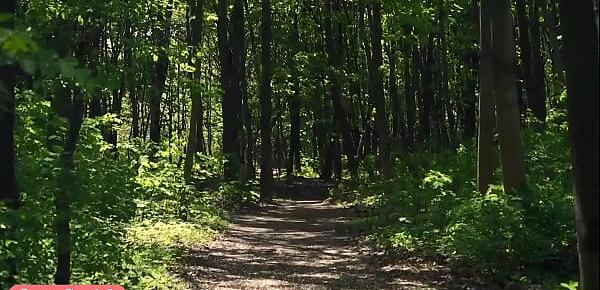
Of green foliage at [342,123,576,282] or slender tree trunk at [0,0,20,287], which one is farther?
green foliage at [342,123,576,282]

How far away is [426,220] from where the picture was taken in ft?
38.5

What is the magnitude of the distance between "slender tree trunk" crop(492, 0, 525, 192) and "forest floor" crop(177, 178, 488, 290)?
178 centimetres

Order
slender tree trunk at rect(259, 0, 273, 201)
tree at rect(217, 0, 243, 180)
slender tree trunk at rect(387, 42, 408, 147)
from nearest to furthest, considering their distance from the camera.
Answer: slender tree trunk at rect(259, 0, 273, 201) < tree at rect(217, 0, 243, 180) < slender tree trunk at rect(387, 42, 408, 147)

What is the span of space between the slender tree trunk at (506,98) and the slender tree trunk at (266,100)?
1330 cm

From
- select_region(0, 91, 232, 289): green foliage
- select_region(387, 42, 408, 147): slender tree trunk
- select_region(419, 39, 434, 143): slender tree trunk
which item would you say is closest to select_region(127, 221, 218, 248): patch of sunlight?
select_region(0, 91, 232, 289): green foliage

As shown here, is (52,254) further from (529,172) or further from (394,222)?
(529,172)

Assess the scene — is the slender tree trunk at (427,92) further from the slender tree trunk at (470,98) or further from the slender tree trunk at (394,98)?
the slender tree trunk at (470,98)

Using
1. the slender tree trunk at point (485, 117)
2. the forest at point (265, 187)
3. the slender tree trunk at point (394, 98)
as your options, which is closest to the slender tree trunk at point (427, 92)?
the slender tree trunk at point (394, 98)

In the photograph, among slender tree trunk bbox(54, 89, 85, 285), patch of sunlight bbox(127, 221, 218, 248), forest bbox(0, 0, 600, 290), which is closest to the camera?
forest bbox(0, 0, 600, 290)

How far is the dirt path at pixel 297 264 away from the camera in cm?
927

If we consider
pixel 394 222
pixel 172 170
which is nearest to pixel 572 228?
pixel 394 222

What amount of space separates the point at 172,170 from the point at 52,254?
8284 millimetres

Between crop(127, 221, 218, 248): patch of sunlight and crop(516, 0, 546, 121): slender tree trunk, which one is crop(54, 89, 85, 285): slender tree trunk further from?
crop(516, 0, 546, 121): slender tree trunk

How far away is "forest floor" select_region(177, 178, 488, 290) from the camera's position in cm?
923
